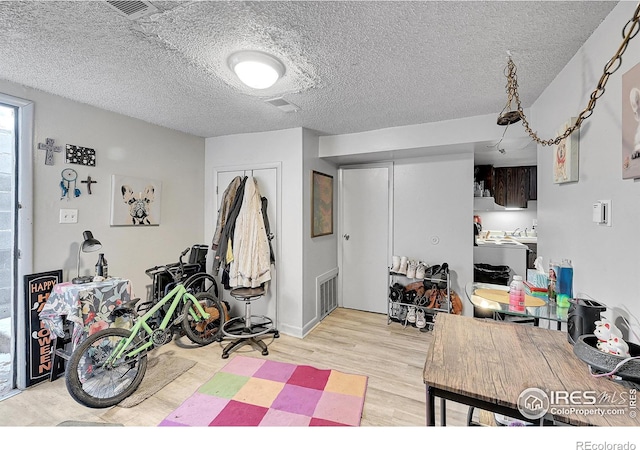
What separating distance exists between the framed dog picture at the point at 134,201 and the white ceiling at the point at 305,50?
700 mm

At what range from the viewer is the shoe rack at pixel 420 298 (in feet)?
10.3

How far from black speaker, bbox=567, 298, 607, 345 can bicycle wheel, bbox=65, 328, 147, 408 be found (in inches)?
103

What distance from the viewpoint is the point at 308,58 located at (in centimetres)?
168

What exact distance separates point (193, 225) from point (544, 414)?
3505mm

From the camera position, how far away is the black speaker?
1.10m

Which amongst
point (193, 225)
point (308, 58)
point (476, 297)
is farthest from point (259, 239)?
point (476, 297)

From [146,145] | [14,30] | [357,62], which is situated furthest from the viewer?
[146,145]

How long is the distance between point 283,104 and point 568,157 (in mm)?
2037

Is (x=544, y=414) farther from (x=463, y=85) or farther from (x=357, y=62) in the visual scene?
(x=463, y=85)

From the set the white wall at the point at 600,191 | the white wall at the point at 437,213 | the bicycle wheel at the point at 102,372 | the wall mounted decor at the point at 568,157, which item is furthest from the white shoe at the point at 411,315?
the bicycle wheel at the point at 102,372

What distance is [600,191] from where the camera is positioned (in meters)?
1.31

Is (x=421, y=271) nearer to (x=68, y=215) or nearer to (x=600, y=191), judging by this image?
(x=600, y=191)

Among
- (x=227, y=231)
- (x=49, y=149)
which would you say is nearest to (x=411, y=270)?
(x=227, y=231)
